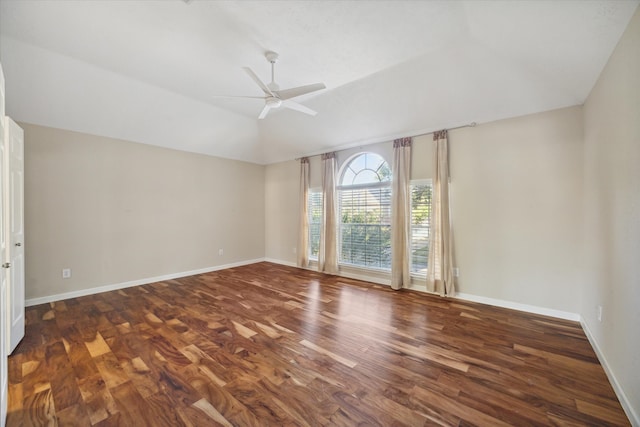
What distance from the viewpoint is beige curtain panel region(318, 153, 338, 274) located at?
5.40 metres

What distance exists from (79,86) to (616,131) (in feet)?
19.4

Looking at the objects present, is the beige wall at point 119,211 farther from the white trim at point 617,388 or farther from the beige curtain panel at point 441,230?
the white trim at point 617,388

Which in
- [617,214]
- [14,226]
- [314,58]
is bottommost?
[14,226]

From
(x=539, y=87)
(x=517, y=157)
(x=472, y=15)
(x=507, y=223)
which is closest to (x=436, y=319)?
(x=507, y=223)

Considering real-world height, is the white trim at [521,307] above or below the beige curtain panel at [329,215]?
below

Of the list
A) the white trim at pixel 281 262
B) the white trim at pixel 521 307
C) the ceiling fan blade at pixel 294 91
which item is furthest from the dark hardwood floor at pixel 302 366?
the ceiling fan blade at pixel 294 91

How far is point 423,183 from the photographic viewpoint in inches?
167

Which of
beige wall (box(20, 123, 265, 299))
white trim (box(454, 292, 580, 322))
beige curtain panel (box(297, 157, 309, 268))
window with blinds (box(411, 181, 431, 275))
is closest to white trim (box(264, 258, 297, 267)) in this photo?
beige curtain panel (box(297, 157, 309, 268))

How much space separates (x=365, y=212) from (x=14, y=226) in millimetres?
4687

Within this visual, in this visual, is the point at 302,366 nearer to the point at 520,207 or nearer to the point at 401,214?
the point at 401,214

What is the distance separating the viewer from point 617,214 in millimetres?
2039

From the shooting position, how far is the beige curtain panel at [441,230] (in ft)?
12.7

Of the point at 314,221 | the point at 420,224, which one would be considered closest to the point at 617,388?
the point at 420,224

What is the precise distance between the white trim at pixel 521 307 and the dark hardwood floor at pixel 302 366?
0.15 meters
